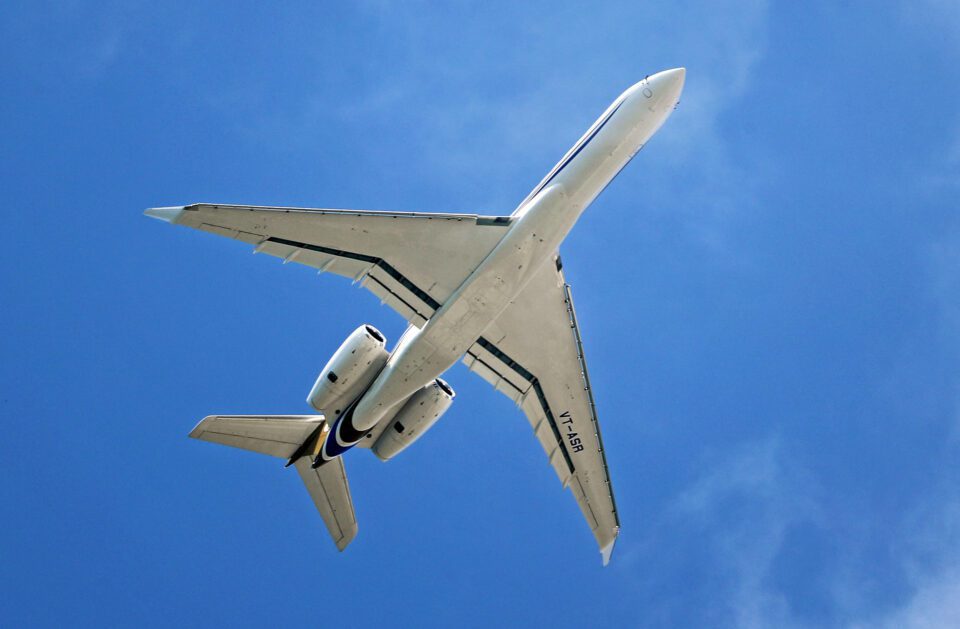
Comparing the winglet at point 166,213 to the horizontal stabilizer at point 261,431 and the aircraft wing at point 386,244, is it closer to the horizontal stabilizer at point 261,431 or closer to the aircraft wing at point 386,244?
the aircraft wing at point 386,244

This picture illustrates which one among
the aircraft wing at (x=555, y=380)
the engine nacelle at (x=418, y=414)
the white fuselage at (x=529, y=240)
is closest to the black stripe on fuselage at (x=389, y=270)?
the white fuselage at (x=529, y=240)

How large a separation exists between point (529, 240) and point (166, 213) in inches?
497

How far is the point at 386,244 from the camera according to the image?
1417 inches

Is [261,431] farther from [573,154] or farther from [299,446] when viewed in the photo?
[573,154]

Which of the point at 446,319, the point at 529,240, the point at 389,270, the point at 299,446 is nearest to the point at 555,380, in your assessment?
the point at 446,319

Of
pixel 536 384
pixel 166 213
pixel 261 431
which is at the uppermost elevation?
pixel 536 384

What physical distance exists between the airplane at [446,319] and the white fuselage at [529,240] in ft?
0.16

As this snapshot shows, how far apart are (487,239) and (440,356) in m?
4.78

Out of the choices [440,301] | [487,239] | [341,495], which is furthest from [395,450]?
[487,239]

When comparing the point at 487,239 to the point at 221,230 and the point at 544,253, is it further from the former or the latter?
the point at 221,230

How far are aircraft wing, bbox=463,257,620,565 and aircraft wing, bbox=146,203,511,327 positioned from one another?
340 centimetres

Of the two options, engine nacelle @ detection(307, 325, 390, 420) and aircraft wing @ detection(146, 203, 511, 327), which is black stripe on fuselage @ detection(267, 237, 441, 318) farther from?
engine nacelle @ detection(307, 325, 390, 420)

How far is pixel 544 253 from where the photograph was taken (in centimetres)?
3469

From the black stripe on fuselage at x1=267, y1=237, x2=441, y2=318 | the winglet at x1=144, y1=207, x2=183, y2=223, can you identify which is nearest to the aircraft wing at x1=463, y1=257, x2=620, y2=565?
the black stripe on fuselage at x1=267, y1=237, x2=441, y2=318
